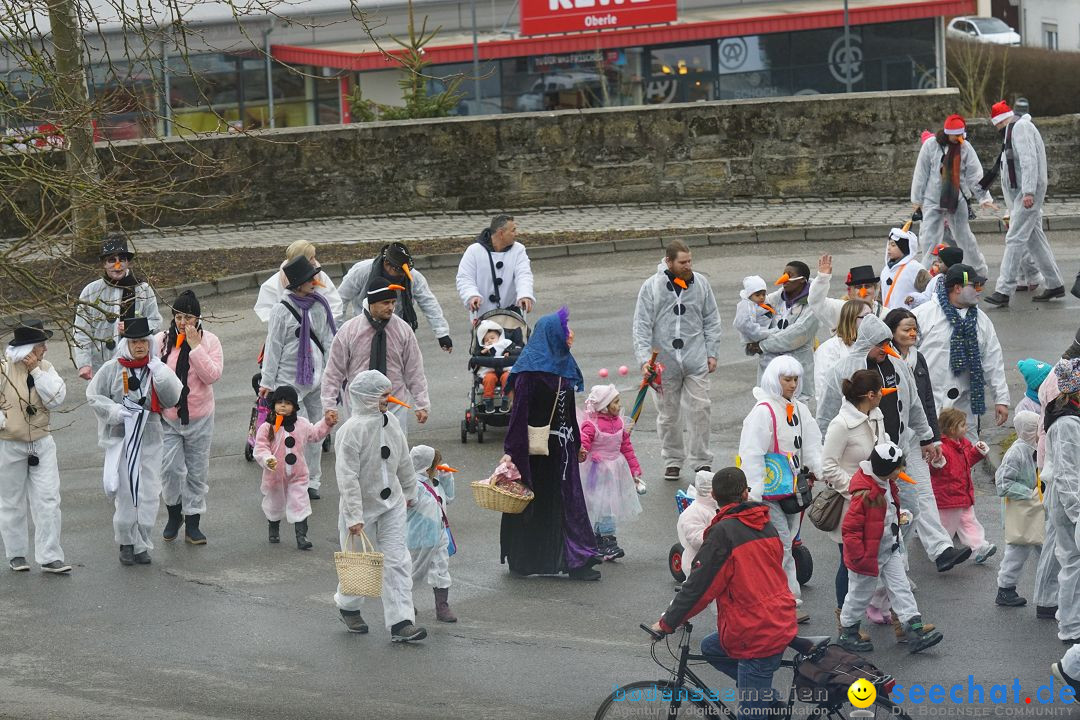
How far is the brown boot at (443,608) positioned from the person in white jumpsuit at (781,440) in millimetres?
2116

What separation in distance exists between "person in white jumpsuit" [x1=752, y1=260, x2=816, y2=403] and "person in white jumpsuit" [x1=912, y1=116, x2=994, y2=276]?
16.2 ft

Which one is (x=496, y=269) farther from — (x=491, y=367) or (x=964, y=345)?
(x=964, y=345)

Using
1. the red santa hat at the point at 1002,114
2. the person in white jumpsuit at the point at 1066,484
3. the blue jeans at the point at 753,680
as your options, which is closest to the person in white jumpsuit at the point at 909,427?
the person in white jumpsuit at the point at 1066,484

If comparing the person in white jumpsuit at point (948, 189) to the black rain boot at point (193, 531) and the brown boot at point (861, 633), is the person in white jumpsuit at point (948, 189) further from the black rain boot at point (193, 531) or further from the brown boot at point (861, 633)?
the black rain boot at point (193, 531)

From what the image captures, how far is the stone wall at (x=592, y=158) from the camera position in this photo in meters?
24.5

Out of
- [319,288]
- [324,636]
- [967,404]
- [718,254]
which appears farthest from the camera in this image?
[718,254]

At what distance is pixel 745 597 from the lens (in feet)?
25.6

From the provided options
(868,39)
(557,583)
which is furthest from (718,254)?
(868,39)

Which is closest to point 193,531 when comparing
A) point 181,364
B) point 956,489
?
point 181,364

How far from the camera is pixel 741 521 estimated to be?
7.88 metres

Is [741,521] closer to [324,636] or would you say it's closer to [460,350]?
[324,636]

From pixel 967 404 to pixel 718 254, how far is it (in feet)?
32.1

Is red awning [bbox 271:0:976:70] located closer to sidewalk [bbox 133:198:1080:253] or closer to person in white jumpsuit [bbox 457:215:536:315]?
sidewalk [bbox 133:198:1080:253]

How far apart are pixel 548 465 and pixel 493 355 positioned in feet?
11.1
